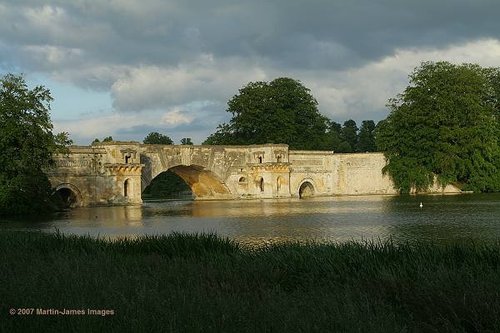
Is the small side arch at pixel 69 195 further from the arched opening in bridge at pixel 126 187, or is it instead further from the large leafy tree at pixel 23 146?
the large leafy tree at pixel 23 146

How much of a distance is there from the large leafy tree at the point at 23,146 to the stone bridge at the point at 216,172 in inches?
378

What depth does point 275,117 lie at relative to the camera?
63.8 metres

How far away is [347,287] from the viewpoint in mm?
7031

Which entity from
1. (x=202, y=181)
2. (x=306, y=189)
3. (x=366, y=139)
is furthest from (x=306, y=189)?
(x=366, y=139)

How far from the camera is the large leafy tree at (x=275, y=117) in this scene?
64125 millimetres

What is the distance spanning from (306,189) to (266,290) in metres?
53.9

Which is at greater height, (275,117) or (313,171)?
(275,117)

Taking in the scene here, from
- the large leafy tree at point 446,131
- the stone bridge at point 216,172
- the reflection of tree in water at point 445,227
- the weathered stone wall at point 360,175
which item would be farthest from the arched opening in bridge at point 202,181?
the reflection of tree in water at point 445,227

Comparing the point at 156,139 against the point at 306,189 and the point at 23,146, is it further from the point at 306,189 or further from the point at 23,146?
the point at 23,146

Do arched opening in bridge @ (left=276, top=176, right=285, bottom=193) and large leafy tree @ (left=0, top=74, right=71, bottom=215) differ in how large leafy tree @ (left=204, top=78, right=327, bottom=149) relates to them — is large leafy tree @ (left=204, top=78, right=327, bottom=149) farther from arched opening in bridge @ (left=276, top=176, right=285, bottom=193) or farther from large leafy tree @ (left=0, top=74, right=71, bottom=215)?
large leafy tree @ (left=0, top=74, right=71, bottom=215)

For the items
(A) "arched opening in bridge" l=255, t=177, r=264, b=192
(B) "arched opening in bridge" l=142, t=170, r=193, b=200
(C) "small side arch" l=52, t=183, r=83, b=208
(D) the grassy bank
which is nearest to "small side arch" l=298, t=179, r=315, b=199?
(A) "arched opening in bridge" l=255, t=177, r=264, b=192

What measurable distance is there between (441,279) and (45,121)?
30.7m

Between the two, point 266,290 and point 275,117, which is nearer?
point 266,290

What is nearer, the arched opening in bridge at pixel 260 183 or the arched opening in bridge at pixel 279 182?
the arched opening in bridge at pixel 279 182
